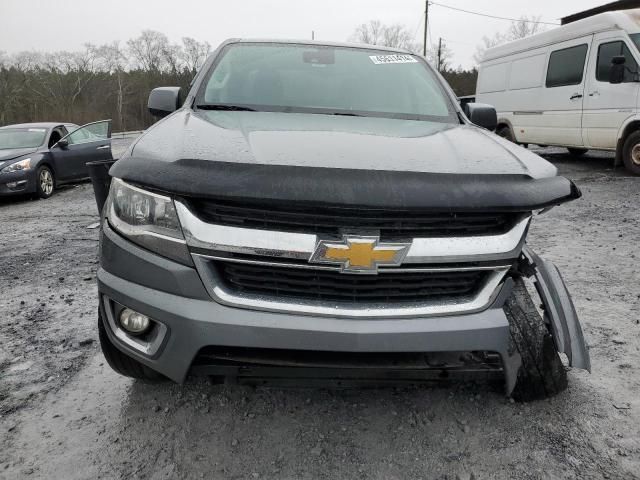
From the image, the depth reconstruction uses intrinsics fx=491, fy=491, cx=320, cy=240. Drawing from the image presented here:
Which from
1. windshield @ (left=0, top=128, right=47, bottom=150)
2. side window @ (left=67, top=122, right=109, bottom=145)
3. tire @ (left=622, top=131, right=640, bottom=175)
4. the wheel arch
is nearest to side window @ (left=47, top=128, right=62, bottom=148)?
windshield @ (left=0, top=128, right=47, bottom=150)

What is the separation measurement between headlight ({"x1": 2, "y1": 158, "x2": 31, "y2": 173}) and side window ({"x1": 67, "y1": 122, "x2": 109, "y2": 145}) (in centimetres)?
132

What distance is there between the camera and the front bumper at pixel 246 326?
59.9 inches

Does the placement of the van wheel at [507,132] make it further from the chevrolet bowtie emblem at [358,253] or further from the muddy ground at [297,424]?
the chevrolet bowtie emblem at [358,253]

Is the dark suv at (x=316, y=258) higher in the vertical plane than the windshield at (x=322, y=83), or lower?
lower

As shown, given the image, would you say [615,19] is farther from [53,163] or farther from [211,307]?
[53,163]

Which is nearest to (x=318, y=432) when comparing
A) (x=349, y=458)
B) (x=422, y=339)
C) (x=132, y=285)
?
(x=349, y=458)

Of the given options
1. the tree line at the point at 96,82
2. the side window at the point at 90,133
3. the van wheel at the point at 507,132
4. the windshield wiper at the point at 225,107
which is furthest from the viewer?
the tree line at the point at 96,82

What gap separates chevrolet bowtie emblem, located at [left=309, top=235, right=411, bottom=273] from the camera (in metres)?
1.53

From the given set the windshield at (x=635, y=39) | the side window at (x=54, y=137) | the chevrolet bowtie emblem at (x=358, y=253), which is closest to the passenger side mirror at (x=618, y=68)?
the windshield at (x=635, y=39)

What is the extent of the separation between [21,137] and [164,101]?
24.3 ft

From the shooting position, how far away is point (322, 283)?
158 centimetres

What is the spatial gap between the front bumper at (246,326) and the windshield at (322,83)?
4.07 feet

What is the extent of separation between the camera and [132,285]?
1.64 metres

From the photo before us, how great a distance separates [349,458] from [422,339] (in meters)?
0.57
